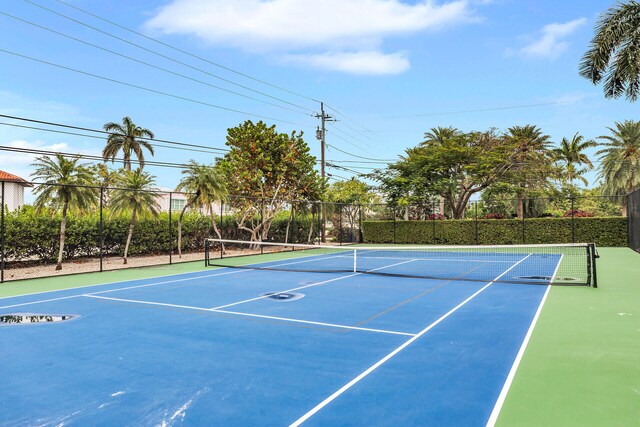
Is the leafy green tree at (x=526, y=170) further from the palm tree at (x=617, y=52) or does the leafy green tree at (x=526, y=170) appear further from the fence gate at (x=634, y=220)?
the palm tree at (x=617, y=52)

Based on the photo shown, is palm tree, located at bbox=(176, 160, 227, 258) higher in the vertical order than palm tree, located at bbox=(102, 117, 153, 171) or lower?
lower

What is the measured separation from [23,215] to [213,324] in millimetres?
14049

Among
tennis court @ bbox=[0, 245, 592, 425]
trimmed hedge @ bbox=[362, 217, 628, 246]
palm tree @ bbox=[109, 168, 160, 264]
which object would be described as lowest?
tennis court @ bbox=[0, 245, 592, 425]

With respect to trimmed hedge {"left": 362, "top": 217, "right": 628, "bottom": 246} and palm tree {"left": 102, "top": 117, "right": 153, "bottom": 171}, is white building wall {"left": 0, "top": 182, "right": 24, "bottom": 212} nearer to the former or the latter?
palm tree {"left": 102, "top": 117, "right": 153, "bottom": 171}

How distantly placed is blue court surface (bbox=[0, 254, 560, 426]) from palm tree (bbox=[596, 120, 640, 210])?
120 feet

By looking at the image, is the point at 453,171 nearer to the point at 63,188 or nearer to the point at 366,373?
the point at 63,188

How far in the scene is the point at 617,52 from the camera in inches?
662

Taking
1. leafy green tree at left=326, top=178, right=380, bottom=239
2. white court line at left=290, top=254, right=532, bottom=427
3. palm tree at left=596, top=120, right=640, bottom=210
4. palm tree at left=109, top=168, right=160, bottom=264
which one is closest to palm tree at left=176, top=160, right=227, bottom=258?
palm tree at left=109, top=168, right=160, bottom=264

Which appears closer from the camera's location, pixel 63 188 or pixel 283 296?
pixel 283 296

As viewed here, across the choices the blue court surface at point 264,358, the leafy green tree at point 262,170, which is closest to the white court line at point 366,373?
the blue court surface at point 264,358

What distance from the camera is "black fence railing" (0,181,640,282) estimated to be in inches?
702

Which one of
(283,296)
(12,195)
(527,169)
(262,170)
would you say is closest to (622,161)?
(527,169)

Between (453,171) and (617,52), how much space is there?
19.4 metres

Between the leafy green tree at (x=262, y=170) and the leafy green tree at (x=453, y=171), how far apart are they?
957cm
